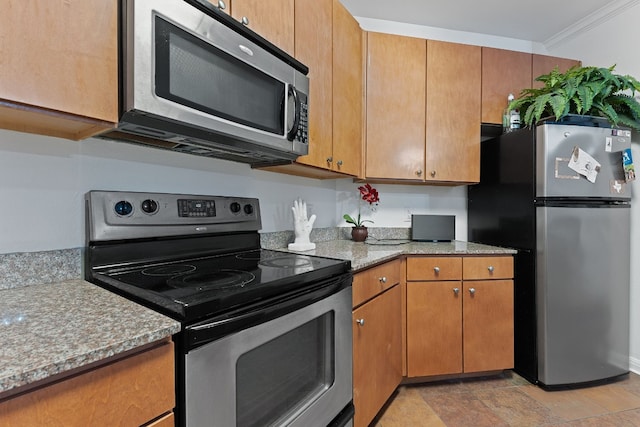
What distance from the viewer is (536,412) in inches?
67.7

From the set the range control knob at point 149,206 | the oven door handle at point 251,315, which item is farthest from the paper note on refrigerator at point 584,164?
the range control knob at point 149,206

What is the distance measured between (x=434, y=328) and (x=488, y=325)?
361 millimetres

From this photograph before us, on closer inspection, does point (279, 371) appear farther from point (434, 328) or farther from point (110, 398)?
point (434, 328)

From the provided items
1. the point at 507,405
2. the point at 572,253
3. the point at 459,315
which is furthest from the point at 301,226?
the point at 572,253

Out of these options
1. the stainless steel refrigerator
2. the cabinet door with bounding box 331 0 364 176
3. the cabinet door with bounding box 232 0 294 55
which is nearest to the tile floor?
the stainless steel refrigerator

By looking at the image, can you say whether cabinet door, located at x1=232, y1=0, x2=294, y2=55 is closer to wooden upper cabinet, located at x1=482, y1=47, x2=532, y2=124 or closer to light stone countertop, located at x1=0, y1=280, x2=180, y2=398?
light stone countertop, located at x1=0, y1=280, x2=180, y2=398

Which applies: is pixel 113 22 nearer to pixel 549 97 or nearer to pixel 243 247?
pixel 243 247

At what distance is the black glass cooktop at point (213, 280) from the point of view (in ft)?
2.49

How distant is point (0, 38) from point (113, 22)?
10.0 inches

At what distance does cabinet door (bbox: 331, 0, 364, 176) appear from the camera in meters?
1.79

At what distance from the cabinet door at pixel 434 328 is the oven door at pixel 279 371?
785mm


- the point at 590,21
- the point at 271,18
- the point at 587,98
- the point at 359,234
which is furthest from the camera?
the point at 590,21

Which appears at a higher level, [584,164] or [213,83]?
[213,83]

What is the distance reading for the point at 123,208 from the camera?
1109 millimetres
